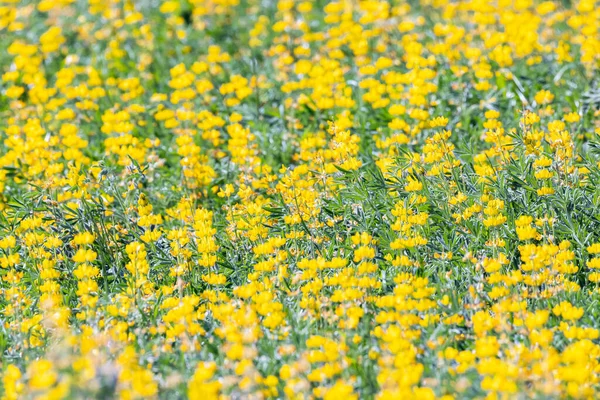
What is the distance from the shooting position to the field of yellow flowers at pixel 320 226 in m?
3.46

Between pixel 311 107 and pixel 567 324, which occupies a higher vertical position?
pixel 567 324

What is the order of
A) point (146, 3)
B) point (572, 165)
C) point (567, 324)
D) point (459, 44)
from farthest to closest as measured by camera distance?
point (146, 3), point (459, 44), point (572, 165), point (567, 324)

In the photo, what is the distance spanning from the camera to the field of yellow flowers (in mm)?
3459

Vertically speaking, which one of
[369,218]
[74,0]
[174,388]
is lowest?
[74,0]

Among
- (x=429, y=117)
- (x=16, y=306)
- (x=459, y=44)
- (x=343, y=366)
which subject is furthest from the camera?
(x=459, y=44)

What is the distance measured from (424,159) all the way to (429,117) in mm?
1414

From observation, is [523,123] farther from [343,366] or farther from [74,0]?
[74,0]

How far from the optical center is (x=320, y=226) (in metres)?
4.71

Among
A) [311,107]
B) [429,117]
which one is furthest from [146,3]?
[429,117]

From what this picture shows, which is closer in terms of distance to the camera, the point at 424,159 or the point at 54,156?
the point at 424,159

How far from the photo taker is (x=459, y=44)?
7.05 meters

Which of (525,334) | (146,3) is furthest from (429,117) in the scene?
(146,3)

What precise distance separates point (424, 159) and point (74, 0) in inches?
250

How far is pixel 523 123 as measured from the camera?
475 centimetres
